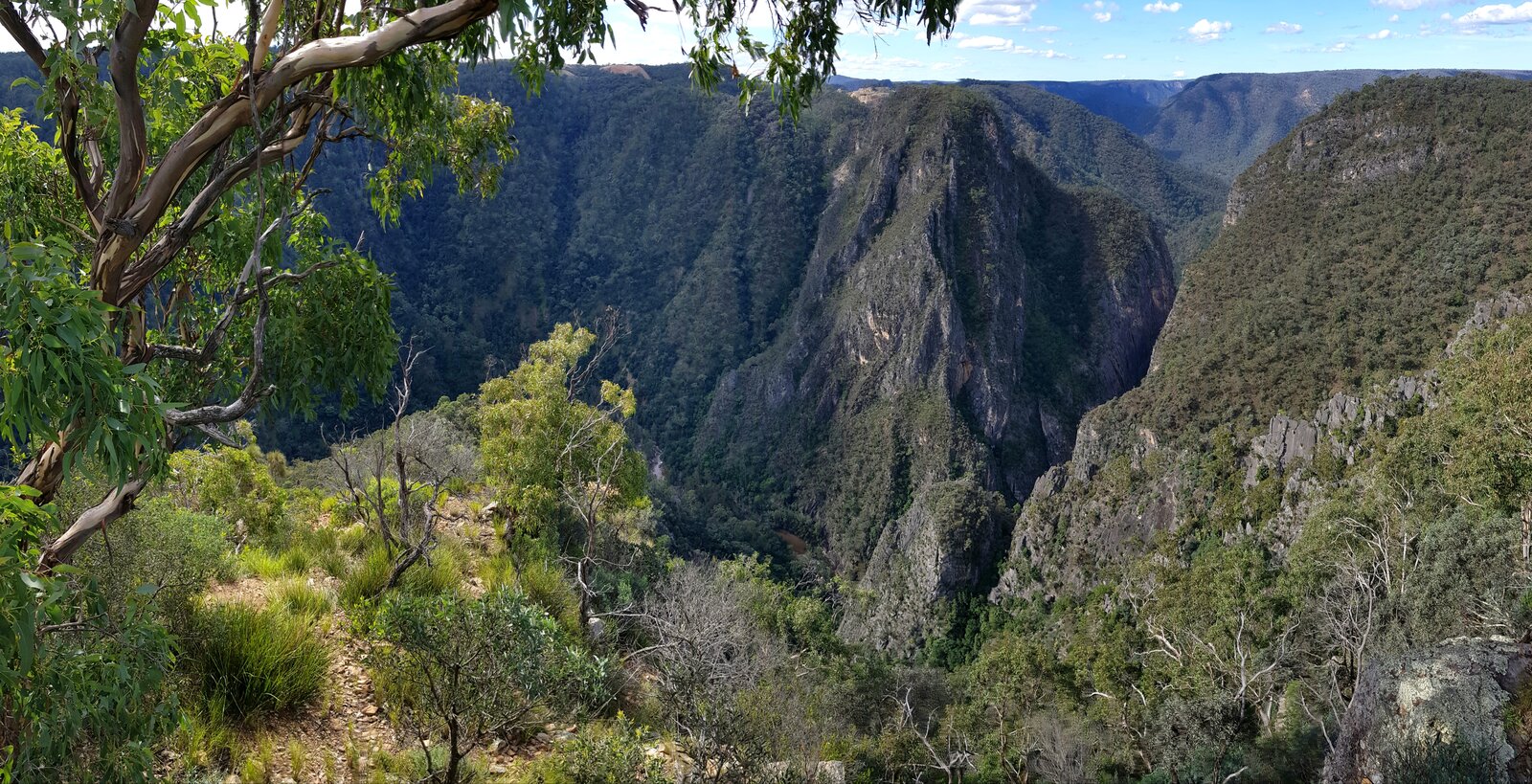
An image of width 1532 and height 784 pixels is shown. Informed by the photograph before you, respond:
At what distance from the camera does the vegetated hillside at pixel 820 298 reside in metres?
83.6

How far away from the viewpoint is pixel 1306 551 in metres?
25.9

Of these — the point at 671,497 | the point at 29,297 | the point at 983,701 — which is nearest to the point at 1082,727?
the point at 983,701

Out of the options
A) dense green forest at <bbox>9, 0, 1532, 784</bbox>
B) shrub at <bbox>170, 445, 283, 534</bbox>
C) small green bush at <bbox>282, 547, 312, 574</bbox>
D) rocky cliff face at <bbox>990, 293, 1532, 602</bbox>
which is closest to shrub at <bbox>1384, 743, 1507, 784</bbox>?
dense green forest at <bbox>9, 0, 1532, 784</bbox>

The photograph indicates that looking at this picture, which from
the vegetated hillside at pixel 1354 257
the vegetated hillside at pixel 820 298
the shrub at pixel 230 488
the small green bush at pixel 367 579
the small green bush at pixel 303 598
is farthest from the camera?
the vegetated hillside at pixel 820 298

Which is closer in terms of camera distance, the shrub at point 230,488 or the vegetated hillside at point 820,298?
the shrub at point 230,488

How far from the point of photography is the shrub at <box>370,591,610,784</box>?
538cm

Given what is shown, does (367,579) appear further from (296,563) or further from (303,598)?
(296,563)

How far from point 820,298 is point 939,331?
23026 millimetres

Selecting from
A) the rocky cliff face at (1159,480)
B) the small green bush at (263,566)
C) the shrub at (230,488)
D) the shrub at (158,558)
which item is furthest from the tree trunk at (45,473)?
the rocky cliff face at (1159,480)

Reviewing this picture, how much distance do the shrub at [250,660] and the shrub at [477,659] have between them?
2.57 ft

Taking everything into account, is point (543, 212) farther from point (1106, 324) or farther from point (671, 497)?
point (1106, 324)

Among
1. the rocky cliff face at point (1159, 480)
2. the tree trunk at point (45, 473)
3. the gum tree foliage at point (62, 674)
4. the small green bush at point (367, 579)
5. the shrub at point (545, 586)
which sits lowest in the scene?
the rocky cliff face at point (1159, 480)

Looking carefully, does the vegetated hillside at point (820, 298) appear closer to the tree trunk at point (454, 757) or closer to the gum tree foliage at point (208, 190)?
the tree trunk at point (454, 757)

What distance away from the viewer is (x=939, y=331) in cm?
8931
